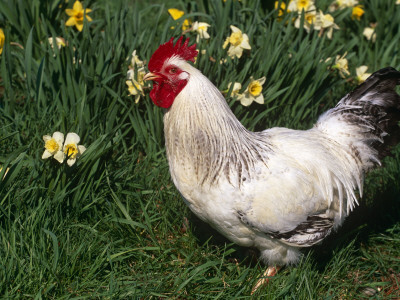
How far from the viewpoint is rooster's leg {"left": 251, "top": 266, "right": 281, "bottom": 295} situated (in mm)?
3096

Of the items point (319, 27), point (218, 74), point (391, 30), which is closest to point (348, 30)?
point (391, 30)

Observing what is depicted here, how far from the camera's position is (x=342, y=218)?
3279 mm

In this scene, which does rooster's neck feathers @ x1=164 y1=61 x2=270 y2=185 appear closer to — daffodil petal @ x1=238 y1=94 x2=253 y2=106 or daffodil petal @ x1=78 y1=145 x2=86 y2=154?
daffodil petal @ x1=78 y1=145 x2=86 y2=154

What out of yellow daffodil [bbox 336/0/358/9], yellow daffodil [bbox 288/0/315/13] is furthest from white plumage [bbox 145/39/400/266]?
yellow daffodil [bbox 336/0/358/9]

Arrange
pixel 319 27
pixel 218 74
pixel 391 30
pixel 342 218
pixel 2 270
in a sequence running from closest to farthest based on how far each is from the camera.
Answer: pixel 2 270, pixel 342 218, pixel 218 74, pixel 319 27, pixel 391 30

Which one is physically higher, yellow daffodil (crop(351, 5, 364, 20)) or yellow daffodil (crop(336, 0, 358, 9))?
yellow daffodil (crop(336, 0, 358, 9))

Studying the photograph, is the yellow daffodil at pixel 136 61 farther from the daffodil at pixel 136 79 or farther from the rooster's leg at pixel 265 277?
the rooster's leg at pixel 265 277

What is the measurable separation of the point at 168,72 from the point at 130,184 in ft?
3.57

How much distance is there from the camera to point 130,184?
11.7ft

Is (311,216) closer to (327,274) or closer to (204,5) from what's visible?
(327,274)

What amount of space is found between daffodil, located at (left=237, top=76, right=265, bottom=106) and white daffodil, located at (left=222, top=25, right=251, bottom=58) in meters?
0.29

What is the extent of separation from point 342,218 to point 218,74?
156 centimetres

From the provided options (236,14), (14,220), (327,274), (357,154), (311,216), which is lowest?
(327,274)

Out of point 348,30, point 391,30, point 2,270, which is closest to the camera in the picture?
point 2,270
